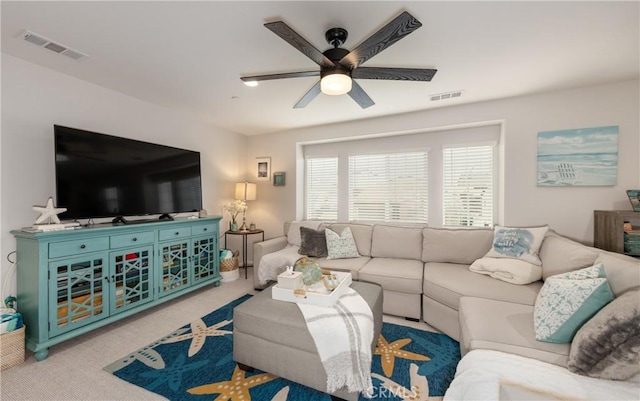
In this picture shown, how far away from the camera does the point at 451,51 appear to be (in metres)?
2.11

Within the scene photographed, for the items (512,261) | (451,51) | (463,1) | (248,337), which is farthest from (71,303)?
(512,261)

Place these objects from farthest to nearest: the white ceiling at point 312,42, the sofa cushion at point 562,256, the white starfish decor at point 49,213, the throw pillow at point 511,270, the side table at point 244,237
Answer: the side table at point 244,237, the throw pillow at point 511,270, the white starfish decor at point 49,213, the sofa cushion at point 562,256, the white ceiling at point 312,42

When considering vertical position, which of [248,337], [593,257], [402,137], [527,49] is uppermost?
[527,49]

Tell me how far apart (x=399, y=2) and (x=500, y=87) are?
6.27 ft

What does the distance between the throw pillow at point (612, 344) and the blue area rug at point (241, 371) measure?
851 millimetres

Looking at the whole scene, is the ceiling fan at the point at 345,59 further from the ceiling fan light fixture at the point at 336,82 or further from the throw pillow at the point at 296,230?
the throw pillow at the point at 296,230

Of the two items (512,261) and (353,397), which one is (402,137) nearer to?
(512,261)

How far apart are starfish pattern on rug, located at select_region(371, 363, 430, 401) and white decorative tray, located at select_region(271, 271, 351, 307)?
0.63m

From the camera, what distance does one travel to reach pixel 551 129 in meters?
2.89

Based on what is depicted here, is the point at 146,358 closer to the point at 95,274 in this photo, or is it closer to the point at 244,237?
the point at 95,274

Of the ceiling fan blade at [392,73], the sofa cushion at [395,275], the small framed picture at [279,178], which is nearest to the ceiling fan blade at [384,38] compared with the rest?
the ceiling fan blade at [392,73]

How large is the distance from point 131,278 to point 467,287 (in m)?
3.30

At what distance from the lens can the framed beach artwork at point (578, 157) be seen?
2.66 metres

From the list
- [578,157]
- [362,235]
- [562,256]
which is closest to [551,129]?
[578,157]
